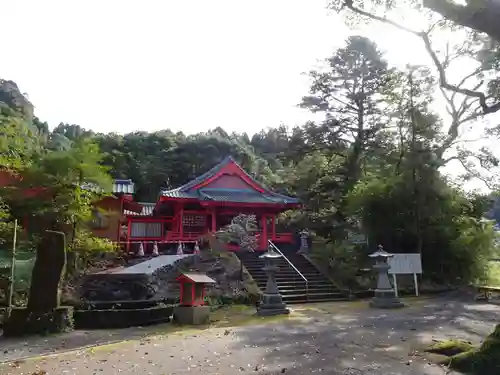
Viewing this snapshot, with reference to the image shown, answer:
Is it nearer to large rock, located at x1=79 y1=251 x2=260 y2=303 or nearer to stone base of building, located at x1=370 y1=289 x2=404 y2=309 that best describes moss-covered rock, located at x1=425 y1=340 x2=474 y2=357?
stone base of building, located at x1=370 y1=289 x2=404 y2=309

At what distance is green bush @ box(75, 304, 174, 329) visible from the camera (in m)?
12.1

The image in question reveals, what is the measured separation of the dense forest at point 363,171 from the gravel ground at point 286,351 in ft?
11.2

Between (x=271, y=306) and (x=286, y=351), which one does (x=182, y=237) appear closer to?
(x=271, y=306)

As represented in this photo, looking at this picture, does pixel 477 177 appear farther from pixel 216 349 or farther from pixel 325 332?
pixel 216 349

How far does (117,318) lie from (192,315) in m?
2.22

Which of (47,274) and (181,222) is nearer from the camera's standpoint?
(47,274)

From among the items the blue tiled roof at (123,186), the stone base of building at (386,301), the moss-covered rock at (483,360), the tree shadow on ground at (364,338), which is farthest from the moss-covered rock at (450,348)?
the blue tiled roof at (123,186)

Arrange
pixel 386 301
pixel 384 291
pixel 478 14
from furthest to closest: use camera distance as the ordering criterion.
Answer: pixel 384 291 < pixel 386 301 < pixel 478 14

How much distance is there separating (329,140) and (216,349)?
783 inches

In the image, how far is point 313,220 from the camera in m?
23.1

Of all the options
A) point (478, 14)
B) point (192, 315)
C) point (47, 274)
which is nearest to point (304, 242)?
point (192, 315)

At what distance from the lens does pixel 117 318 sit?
12352mm

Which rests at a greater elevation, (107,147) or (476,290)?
(107,147)

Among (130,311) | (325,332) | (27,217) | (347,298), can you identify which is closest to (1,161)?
(325,332)
